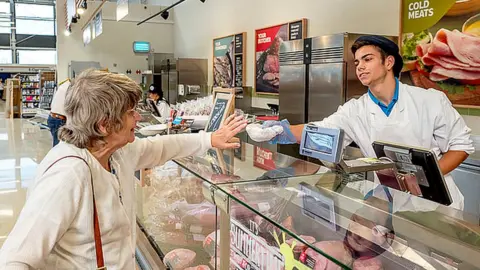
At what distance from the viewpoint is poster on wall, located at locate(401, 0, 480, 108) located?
4012 millimetres

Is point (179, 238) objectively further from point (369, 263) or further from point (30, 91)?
point (30, 91)

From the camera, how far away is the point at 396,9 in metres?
5.05

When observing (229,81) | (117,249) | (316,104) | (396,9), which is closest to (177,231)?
(117,249)

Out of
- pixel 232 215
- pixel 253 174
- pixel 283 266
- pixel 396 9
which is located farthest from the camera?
pixel 396 9

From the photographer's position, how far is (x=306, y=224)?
1483 mm

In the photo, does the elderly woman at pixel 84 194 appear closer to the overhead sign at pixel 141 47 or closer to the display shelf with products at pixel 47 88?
the overhead sign at pixel 141 47

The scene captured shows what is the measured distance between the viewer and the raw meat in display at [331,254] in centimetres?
119

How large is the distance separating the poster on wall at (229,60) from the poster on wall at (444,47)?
450 cm

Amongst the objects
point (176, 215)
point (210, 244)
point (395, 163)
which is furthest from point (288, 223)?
point (176, 215)

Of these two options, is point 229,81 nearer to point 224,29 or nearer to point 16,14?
point 224,29

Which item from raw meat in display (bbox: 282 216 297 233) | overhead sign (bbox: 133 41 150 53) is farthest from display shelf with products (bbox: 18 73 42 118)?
raw meat in display (bbox: 282 216 297 233)

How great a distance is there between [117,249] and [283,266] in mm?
578

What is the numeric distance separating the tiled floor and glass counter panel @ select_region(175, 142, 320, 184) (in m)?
2.67

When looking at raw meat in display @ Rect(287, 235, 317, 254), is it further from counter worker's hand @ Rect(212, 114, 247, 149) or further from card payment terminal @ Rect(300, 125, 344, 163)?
counter worker's hand @ Rect(212, 114, 247, 149)
